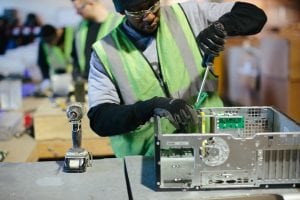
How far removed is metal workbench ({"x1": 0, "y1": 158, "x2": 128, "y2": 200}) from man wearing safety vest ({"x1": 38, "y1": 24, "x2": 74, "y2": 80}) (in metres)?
2.44

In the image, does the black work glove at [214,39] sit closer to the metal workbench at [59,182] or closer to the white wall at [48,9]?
the metal workbench at [59,182]

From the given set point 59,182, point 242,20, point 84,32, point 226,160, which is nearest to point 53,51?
point 84,32

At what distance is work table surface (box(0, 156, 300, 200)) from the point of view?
96 cm

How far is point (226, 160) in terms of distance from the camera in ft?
3.15

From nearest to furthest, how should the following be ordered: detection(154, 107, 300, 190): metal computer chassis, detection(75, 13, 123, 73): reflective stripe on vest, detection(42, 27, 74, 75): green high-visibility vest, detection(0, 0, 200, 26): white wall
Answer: detection(154, 107, 300, 190): metal computer chassis → detection(75, 13, 123, 73): reflective stripe on vest → detection(42, 27, 74, 75): green high-visibility vest → detection(0, 0, 200, 26): white wall

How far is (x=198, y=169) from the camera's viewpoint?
964mm

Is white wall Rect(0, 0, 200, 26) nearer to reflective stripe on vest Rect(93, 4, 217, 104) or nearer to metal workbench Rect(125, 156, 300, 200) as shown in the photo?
reflective stripe on vest Rect(93, 4, 217, 104)

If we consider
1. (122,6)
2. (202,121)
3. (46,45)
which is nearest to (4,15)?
(46,45)

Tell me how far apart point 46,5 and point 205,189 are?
4.58 m

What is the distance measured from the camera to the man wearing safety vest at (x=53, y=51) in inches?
143

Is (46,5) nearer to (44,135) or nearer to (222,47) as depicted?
(44,135)

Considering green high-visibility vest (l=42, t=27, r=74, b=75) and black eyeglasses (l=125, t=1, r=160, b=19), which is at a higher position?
black eyeglasses (l=125, t=1, r=160, b=19)

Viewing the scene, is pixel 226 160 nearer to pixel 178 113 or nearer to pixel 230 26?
pixel 178 113

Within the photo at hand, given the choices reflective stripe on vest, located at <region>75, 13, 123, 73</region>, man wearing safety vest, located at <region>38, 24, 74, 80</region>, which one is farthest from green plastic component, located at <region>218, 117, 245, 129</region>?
man wearing safety vest, located at <region>38, 24, 74, 80</region>
